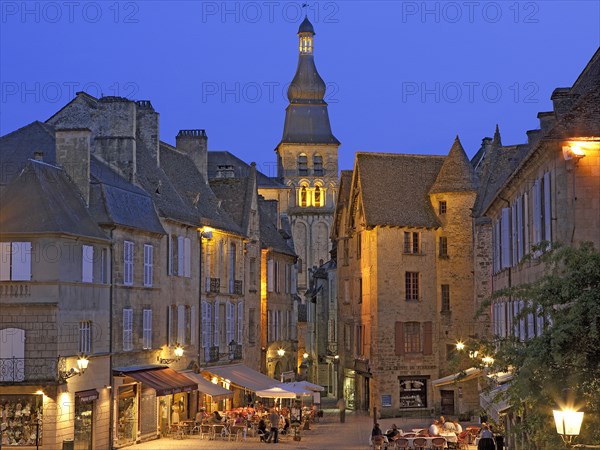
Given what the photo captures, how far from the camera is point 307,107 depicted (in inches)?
4596

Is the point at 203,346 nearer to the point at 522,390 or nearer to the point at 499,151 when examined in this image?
the point at 499,151

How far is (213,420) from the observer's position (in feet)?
133

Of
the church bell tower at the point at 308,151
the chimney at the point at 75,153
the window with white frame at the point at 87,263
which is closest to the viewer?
the window with white frame at the point at 87,263

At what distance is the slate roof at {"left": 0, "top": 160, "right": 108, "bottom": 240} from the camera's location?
3262cm

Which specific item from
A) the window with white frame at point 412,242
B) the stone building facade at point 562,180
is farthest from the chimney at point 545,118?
the window with white frame at point 412,242

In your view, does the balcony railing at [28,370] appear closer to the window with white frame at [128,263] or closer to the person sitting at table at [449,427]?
the window with white frame at [128,263]

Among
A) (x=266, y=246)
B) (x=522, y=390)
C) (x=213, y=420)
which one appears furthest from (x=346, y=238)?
(x=522, y=390)

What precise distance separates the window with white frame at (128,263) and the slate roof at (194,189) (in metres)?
6.99

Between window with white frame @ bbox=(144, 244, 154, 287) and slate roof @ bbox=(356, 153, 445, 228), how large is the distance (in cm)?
1383

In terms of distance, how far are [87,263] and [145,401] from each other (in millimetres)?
6475

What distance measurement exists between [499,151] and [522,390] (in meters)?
28.5

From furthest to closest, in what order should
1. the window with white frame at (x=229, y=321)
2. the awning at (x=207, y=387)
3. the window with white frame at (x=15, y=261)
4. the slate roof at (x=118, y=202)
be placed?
the window with white frame at (x=229, y=321)
the awning at (x=207, y=387)
the slate roof at (x=118, y=202)
the window with white frame at (x=15, y=261)

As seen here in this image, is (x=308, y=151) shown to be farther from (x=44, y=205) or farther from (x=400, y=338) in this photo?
(x=44, y=205)

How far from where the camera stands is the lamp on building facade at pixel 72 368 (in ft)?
105
